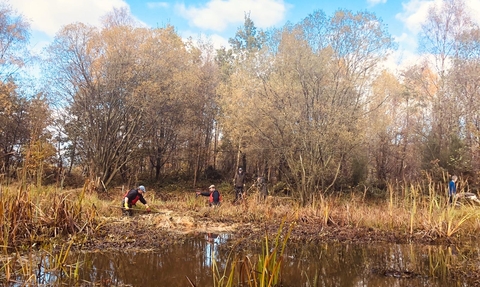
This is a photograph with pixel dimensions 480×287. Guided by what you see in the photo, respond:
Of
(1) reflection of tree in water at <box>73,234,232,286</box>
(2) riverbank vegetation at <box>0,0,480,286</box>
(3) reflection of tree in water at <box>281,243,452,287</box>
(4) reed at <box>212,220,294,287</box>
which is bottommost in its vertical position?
(1) reflection of tree in water at <box>73,234,232,286</box>

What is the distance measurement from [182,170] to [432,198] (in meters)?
20.3

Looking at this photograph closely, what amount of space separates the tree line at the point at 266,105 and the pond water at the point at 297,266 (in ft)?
25.5

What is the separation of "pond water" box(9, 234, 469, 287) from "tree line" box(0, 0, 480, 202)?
306 inches

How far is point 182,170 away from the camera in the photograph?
86.6 feet

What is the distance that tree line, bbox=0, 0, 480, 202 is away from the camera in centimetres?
1530

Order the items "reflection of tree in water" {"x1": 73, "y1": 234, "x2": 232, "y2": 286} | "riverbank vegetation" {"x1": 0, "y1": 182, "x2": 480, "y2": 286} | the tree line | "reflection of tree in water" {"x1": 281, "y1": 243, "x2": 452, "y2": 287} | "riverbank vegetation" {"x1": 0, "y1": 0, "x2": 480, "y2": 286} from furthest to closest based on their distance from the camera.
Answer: the tree line
"riverbank vegetation" {"x1": 0, "y1": 0, "x2": 480, "y2": 286}
"riverbank vegetation" {"x1": 0, "y1": 182, "x2": 480, "y2": 286}
"reflection of tree in water" {"x1": 281, "y1": 243, "x2": 452, "y2": 287}
"reflection of tree in water" {"x1": 73, "y1": 234, "x2": 232, "y2": 286}

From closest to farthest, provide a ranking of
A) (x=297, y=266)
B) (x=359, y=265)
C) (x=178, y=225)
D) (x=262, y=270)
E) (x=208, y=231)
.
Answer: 1. (x=262, y=270)
2. (x=297, y=266)
3. (x=359, y=265)
4. (x=208, y=231)
5. (x=178, y=225)

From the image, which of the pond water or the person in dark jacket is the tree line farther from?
the pond water

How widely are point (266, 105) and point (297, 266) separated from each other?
1069 centimetres

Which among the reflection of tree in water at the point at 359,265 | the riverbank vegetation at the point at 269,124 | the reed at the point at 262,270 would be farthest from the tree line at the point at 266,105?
the reed at the point at 262,270

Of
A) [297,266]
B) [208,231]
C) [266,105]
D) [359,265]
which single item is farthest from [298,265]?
[266,105]

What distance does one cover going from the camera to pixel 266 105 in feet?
51.3

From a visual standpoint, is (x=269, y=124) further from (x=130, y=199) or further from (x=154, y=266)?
(x=154, y=266)

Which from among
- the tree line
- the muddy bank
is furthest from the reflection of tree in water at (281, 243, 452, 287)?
the tree line
